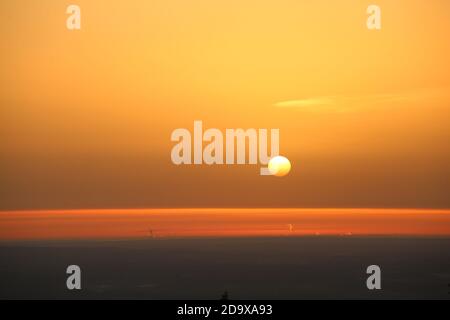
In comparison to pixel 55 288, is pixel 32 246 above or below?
above

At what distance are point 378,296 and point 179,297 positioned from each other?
1.92 m

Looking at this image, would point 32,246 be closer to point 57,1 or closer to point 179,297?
point 179,297

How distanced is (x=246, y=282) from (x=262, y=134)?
269 centimetres

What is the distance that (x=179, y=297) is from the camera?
6879 mm

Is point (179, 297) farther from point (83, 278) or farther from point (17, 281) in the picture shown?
point (17, 281)

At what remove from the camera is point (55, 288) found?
686 centimetres

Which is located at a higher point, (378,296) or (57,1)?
(57,1)
